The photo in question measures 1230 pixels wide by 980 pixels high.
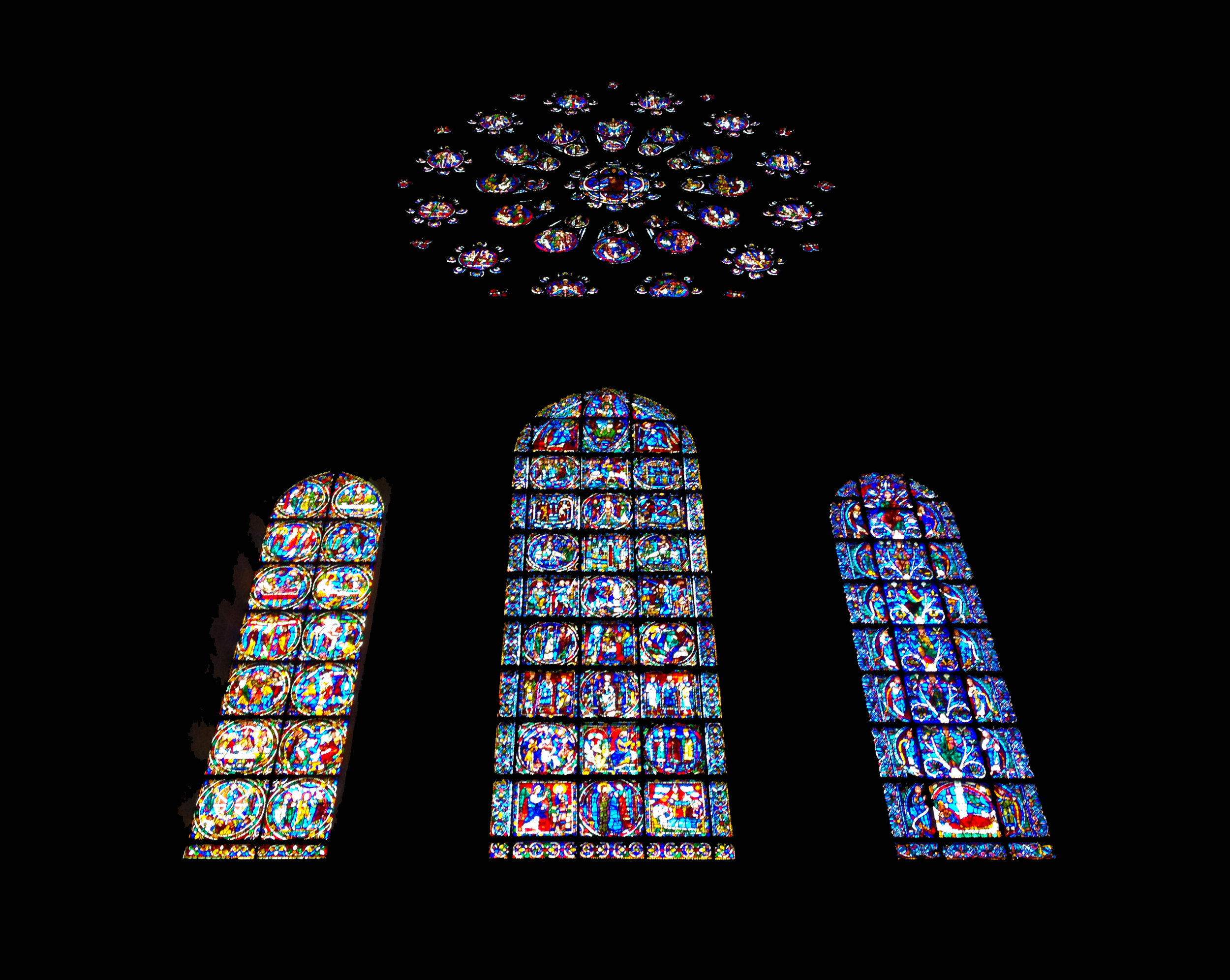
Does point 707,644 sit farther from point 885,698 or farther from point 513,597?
point 513,597

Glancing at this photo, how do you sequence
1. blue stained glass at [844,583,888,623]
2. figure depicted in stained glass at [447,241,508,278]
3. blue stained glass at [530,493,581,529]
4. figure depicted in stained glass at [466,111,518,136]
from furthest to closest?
figure depicted in stained glass at [466,111,518,136]
figure depicted in stained glass at [447,241,508,278]
blue stained glass at [530,493,581,529]
blue stained glass at [844,583,888,623]

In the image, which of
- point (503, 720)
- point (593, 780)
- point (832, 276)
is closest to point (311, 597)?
point (503, 720)

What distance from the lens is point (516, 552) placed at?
732 cm

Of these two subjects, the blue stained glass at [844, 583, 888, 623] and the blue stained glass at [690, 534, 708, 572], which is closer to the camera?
the blue stained glass at [844, 583, 888, 623]

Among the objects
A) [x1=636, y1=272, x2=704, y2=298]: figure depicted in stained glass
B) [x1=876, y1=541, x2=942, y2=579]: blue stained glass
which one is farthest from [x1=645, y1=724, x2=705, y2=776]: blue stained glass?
[x1=636, y1=272, x2=704, y2=298]: figure depicted in stained glass

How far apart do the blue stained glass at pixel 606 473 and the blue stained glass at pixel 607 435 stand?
0.32 feet

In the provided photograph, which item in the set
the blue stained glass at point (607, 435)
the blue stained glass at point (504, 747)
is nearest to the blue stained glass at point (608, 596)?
the blue stained glass at point (504, 747)

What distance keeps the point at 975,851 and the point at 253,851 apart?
145 inches

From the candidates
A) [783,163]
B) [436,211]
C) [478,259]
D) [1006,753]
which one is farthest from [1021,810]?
[436,211]

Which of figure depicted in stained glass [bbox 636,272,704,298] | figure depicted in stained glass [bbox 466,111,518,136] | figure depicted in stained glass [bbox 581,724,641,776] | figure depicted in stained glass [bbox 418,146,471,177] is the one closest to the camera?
figure depicted in stained glass [bbox 581,724,641,776]

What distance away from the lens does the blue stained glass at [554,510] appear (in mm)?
7543

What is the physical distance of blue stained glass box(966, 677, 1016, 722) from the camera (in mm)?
6598

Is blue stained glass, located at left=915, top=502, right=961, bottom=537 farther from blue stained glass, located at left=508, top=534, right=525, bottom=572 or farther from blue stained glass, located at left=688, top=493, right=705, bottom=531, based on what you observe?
blue stained glass, located at left=508, top=534, right=525, bottom=572

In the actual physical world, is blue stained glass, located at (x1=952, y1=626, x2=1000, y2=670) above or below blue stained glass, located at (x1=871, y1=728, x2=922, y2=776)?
above
